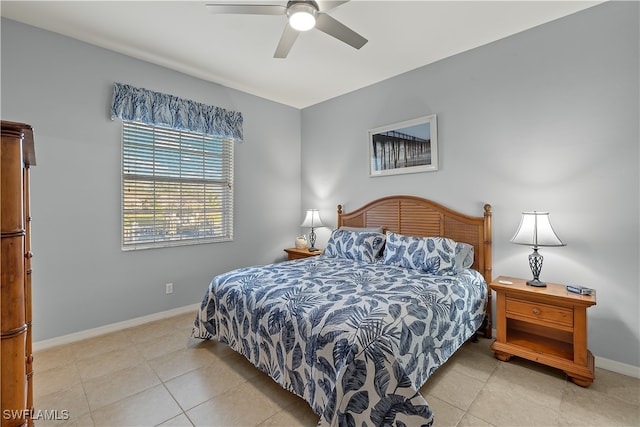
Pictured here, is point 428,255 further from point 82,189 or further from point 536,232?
point 82,189

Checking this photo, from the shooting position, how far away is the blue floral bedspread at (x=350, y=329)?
142 centimetres

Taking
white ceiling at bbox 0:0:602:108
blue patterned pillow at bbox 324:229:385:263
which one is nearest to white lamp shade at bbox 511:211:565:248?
Result: blue patterned pillow at bbox 324:229:385:263

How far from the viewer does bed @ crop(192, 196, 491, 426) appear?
143 centimetres

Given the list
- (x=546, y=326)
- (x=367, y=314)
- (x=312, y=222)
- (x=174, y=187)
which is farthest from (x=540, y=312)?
(x=174, y=187)

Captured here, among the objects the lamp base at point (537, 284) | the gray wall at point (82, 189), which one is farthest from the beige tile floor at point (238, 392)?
the lamp base at point (537, 284)

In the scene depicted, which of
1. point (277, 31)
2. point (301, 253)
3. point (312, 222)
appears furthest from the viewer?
point (312, 222)

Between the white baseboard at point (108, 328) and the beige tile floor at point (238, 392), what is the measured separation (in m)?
0.15

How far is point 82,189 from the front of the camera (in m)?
2.76

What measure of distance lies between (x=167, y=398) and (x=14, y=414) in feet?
4.39

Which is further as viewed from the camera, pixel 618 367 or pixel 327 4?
pixel 618 367

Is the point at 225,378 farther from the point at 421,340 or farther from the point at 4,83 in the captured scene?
the point at 4,83

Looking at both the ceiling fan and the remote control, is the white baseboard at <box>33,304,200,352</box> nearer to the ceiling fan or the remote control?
the ceiling fan

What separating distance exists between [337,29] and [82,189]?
8.87 feet

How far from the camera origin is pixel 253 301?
208 cm
